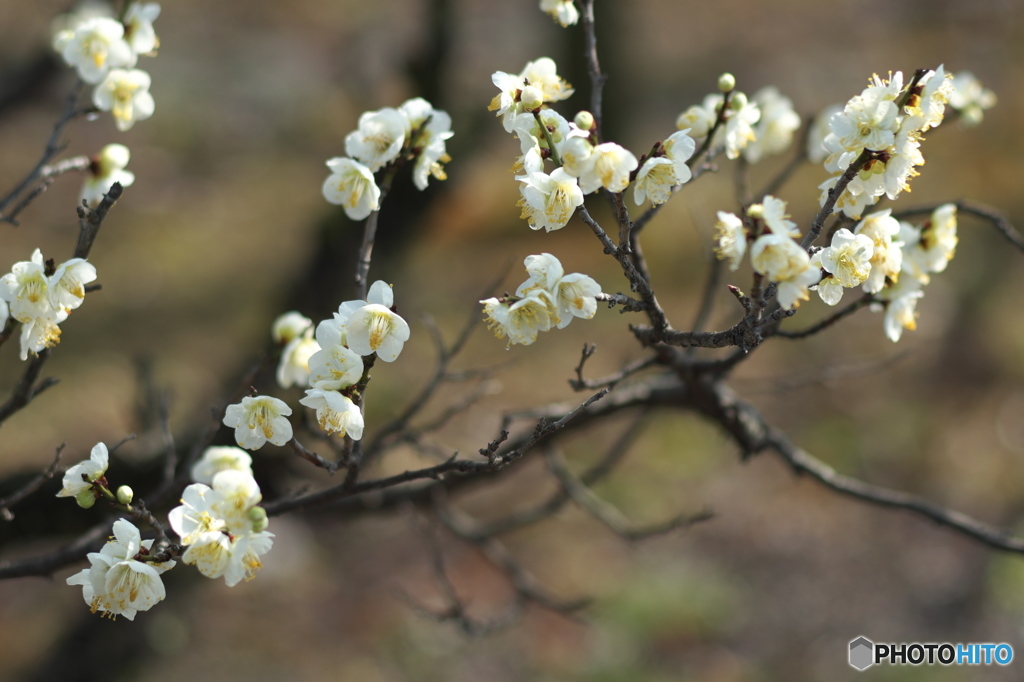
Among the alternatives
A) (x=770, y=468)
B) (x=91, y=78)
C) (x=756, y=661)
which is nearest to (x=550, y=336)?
(x=770, y=468)

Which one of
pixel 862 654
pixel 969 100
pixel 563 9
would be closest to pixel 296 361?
pixel 563 9

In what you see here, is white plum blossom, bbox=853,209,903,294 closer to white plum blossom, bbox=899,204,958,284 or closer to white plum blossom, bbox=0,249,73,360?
white plum blossom, bbox=899,204,958,284

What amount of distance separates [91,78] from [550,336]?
15.1ft

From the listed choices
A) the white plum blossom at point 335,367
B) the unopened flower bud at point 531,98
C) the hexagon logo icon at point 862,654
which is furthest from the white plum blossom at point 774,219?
the hexagon logo icon at point 862,654

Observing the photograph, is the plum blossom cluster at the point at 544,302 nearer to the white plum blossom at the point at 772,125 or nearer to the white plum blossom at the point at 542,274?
the white plum blossom at the point at 542,274

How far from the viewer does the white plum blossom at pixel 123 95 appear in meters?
1.64

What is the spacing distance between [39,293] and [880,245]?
1.32 m

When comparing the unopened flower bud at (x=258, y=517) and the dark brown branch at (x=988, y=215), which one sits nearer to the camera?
the unopened flower bud at (x=258, y=517)

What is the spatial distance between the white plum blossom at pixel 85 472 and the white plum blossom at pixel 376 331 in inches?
16.4

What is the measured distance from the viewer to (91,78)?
1609mm

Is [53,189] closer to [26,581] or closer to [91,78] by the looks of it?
[26,581]

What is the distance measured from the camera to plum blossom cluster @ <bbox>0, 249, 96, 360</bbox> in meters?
1.22

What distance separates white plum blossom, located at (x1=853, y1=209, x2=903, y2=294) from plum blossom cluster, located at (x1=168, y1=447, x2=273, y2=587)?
97cm

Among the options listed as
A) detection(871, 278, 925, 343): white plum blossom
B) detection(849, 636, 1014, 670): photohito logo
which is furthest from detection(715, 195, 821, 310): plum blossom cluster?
detection(849, 636, 1014, 670): photohito logo
